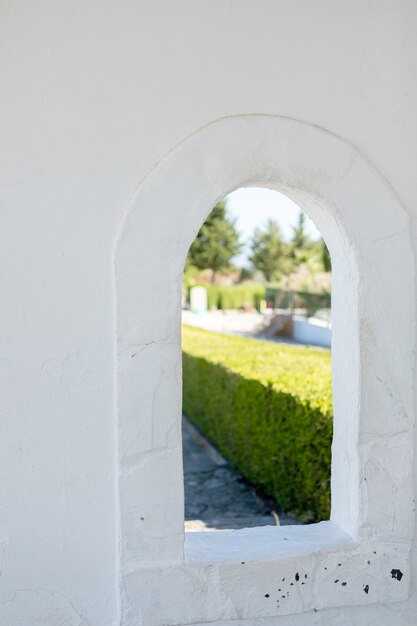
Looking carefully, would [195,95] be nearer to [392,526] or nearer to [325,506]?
[392,526]

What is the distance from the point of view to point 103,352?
90.1 inches

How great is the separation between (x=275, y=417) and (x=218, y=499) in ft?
3.64

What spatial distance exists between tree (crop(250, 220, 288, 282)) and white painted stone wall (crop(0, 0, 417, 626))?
4407 cm

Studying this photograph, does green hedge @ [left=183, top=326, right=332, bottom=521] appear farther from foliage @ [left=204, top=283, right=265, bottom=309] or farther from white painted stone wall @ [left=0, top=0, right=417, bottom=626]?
foliage @ [left=204, top=283, right=265, bottom=309]

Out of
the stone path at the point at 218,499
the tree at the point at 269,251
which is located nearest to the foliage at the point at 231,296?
the tree at the point at 269,251

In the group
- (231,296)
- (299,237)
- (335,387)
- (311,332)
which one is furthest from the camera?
(299,237)

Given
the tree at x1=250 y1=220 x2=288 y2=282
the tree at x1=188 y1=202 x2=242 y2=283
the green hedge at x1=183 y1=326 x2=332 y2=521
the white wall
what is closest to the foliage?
the tree at x1=188 y1=202 x2=242 y2=283

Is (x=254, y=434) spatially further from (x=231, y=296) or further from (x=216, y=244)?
(x=216, y=244)

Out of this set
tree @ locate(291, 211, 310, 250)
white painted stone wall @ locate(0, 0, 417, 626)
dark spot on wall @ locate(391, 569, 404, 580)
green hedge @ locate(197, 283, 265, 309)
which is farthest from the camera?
tree @ locate(291, 211, 310, 250)

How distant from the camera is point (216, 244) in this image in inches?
1668

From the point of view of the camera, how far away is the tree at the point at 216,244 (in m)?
42.2

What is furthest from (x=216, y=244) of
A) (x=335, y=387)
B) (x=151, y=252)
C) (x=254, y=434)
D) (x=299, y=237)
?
(x=151, y=252)

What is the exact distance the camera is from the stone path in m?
5.36

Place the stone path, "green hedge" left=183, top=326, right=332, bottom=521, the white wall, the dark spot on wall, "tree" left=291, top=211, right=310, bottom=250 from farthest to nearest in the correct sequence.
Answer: "tree" left=291, top=211, right=310, bottom=250, the white wall, the stone path, "green hedge" left=183, top=326, right=332, bottom=521, the dark spot on wall
